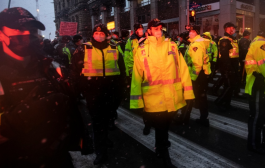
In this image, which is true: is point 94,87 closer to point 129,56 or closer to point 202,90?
point 129,56

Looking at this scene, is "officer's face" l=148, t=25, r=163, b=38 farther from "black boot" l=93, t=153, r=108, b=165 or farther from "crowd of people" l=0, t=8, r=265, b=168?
"black boot" l=93, t=153, r=108, b=165

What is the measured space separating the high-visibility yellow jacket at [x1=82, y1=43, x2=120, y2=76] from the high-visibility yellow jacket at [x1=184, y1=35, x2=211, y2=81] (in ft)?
5.70

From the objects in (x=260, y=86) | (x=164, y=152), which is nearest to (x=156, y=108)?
(x=164, y=152)

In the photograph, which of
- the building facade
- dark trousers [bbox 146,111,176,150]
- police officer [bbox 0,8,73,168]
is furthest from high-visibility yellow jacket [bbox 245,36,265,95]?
the building facade

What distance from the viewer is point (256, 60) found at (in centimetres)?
320

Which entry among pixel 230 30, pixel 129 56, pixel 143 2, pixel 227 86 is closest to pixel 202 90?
pixel 227 86

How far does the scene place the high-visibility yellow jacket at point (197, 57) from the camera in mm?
4219

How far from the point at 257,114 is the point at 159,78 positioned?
1794 millimetres

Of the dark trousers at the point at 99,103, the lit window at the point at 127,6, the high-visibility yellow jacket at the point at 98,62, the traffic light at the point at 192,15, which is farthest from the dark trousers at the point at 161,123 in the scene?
the lit window at the point at 127,6

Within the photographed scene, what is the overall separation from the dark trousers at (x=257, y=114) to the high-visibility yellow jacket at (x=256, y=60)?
0.10 metres

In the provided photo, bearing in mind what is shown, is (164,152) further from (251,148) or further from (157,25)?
(157,25)

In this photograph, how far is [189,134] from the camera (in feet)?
13.8

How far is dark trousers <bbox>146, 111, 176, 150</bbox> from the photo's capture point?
2.98 m

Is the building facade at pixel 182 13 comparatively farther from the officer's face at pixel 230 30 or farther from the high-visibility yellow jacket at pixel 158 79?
the high-visibility yellow jacket at pixel 158 79
